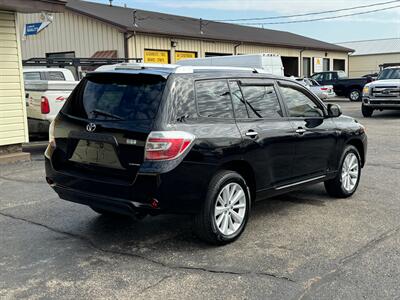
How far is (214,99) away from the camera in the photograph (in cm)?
496

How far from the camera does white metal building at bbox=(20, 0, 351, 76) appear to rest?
2273cm

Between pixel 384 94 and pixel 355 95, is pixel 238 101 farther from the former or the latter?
pixel 355 95

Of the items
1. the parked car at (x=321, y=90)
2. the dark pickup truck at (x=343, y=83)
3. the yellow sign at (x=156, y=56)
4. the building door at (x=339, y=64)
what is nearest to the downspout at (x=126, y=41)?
the yellow sign at (x=156, y=56)

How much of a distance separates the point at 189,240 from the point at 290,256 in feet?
3.47

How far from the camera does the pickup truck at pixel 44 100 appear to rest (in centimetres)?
1078

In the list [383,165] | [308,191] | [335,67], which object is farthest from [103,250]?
[335,67]

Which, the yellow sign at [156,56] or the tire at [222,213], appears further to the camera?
the yellow sign at [156,56]

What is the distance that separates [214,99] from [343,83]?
27.8 meters

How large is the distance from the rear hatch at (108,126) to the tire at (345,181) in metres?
3.14

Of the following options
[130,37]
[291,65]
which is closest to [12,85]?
[130,37]

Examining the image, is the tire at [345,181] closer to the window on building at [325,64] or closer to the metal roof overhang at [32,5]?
the metal roof overhang at [32,5]

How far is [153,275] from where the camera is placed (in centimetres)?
417

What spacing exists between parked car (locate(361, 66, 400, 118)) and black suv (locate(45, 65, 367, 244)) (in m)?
13.8

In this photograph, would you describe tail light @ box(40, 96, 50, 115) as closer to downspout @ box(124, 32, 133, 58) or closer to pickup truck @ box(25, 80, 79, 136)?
pickup truck @ box(25, 80, 79, 136)
